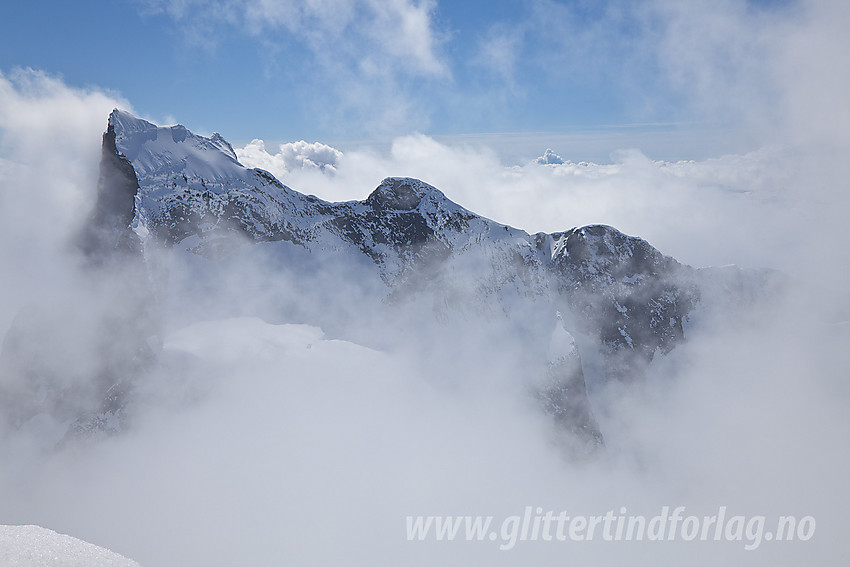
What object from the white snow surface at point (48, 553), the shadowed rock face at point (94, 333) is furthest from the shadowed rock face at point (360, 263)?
the white snow surface at point (48, 553)

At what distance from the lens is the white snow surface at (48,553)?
37.9ft

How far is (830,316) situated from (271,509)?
207138mm

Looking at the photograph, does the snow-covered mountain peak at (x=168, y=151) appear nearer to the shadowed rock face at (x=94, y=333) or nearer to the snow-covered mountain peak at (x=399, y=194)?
the shadowed rock face at (x=94, y=333)

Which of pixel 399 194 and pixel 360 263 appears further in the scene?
pixel 399 194

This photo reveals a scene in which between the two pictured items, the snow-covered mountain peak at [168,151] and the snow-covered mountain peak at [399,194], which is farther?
the snow-covered mountain peak at [399,194]

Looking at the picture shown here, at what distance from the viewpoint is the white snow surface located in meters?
11.6

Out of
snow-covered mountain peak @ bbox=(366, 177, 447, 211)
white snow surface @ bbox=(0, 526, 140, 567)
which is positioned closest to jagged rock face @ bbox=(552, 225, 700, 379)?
snow-covered mountain peak @ bbox=(366, 177, 447, 211)

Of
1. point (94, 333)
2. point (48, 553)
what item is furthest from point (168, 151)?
point (48, 553)

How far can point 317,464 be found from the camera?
6150 centimetres

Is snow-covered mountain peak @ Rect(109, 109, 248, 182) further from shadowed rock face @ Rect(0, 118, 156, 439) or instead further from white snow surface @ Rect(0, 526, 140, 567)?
white snow surface @ Rect(0, 526, 140, 567)

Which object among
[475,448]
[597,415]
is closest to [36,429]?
[475,448]

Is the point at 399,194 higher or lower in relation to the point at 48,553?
higher

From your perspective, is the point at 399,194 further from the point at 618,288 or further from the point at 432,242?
the point at 618,288

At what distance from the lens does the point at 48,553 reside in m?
11.9
